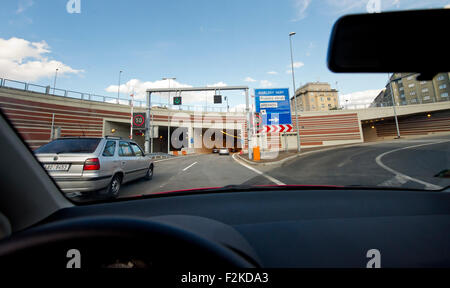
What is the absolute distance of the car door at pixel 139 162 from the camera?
20.8ft

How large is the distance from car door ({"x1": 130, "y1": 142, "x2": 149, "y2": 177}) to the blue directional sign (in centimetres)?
1281

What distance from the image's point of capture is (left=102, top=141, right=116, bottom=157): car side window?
461 cm

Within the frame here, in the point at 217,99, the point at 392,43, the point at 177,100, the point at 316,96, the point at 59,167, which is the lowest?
the point at 59,167

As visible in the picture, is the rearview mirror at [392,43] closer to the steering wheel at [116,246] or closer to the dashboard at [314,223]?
the dashboard at [314,223]

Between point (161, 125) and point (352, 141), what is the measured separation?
118 feet

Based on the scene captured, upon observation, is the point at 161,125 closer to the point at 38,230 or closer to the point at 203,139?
the point at 203,139

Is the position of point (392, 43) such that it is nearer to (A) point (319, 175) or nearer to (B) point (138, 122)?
(A) point (319, 175)

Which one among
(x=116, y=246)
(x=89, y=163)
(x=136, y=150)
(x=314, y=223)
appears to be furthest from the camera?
(x=136, y=150)

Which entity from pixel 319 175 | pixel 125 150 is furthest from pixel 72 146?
pixel 319 175

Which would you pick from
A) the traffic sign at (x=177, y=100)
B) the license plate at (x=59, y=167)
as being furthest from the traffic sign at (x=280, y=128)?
the license plate at (x=59, y=167)

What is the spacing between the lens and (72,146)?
3.73m

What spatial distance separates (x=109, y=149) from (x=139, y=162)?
169cm
